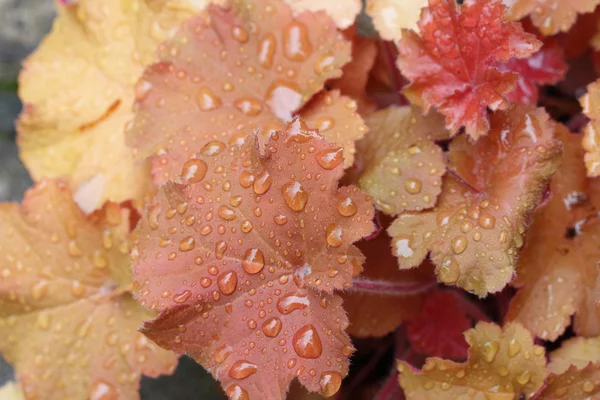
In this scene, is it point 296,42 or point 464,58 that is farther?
point 296,42

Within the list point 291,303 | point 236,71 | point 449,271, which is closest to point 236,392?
point 291,303

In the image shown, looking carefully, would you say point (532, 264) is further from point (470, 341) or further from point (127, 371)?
point (127, 371)

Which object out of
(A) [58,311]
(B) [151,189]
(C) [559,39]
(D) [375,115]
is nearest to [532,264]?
(D) [375,115]

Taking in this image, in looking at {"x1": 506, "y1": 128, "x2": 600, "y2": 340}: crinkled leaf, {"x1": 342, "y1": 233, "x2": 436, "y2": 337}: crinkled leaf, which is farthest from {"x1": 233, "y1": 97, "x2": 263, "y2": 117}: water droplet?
{"x1": 506, "y1": 128, "x2": 600, "y2": 340}: crinkled leaf

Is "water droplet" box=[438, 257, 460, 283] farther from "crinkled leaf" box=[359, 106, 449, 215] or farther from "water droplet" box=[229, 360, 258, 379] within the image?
"water droplet" box=[229, 360, 258, 379]

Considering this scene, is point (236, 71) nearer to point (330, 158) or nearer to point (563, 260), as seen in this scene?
point (330, 158)

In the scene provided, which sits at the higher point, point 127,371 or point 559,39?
point 559,39

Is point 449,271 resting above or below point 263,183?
below
